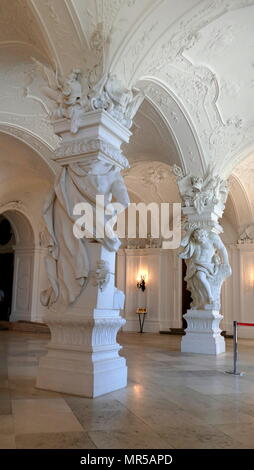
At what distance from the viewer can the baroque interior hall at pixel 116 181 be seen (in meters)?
3.66

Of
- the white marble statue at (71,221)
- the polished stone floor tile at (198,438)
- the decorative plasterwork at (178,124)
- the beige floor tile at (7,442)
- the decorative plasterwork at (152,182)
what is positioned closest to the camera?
the beige floor tile at (7,442)

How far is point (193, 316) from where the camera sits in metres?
9.33

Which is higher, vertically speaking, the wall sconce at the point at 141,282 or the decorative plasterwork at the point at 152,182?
the decorative plasterwork at the point at 152,182

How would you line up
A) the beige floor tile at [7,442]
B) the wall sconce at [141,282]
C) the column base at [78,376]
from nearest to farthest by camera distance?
the beige floor tile at [7,442] < the column base at [78,376] < the wall sconce at [141,282]

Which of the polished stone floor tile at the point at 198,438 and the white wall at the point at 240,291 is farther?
the white wall at the point at 240,291

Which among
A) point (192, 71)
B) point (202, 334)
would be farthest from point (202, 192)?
point (202, 334)

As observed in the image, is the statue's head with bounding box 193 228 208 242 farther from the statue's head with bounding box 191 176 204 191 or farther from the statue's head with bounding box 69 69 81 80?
the statue's head with bounding box 69 69 81 80

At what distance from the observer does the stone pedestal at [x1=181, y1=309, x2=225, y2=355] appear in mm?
9117

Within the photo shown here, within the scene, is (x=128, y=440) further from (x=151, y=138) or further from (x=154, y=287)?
(x=154, y=287)

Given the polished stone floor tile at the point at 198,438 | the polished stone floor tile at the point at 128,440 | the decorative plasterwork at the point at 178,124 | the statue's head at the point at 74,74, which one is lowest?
the polished stone floor tile at the point at 198,438

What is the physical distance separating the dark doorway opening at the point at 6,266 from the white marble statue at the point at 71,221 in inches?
519

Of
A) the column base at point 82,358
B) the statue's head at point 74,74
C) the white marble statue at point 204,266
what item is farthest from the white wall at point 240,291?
the statue's head at point 74,74

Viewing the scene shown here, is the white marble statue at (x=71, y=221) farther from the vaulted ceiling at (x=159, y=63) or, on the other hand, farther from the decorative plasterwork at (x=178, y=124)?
the decorative plasterwork at (x=178, y=124)

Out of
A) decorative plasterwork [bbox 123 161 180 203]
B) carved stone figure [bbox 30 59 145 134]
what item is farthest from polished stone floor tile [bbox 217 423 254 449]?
decorative plasterwork [bbox 123 161 180 203]
